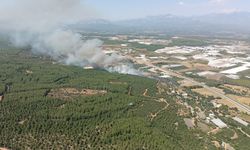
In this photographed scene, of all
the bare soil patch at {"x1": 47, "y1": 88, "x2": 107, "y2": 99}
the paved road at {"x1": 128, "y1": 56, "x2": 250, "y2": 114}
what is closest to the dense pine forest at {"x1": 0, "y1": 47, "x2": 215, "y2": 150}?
the bare soil patch at {"x1": 47, "y1": 88, "x2": 107, "y2": 99}

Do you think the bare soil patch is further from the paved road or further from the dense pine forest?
the paved road

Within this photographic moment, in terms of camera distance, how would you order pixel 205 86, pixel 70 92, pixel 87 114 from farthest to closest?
pixel 205 86, pixel 70 92, pixel 87 114

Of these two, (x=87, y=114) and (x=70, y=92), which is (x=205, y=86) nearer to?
(x=70, y=92)

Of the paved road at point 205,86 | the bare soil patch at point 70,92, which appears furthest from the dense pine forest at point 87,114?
the paved road at point 205,86

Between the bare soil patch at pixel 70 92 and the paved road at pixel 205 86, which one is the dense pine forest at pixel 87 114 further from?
the paved road at pixel 205 86

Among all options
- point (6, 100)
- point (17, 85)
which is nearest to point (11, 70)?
point (17, 85)

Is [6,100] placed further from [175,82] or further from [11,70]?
[175,82]

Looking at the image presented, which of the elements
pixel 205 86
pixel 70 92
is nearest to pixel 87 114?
pixel 70 92

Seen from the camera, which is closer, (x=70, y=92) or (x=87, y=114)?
(x=87, y=114)

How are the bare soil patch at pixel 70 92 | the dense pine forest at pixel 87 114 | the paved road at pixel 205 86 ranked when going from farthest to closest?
the paved road at pixel 205 86 → the bare soil patch at pixel 70 92 → the dense pine forest at pixel 87 114
